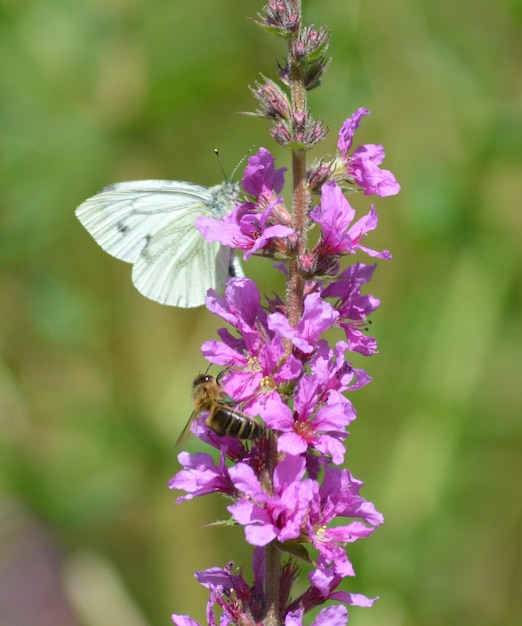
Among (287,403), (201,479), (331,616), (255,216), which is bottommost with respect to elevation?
(331,616)

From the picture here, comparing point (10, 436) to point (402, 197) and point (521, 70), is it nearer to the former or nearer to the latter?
point (402, 197)

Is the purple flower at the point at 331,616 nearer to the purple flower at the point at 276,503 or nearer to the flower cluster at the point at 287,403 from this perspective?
the flower cluster at the point at 287,403

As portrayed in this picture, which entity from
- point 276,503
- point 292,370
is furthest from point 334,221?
point 276,503

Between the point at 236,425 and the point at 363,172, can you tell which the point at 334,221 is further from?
the point at 236,425

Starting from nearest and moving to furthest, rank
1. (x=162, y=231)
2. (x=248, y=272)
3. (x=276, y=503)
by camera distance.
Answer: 1. (x=276, y=503)
2. (x=162, y=231)
3. (x=248, y=272)

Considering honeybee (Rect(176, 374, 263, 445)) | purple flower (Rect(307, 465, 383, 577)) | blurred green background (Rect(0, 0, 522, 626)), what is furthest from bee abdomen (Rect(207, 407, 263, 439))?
blurred green background (Rect(0, 0, 522, 626))

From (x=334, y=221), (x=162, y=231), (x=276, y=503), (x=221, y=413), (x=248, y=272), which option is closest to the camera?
(x=276, y=503)

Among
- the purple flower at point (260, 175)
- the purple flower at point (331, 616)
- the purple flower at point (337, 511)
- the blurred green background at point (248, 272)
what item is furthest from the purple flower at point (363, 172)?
the blurred green background at point (248, 272)
